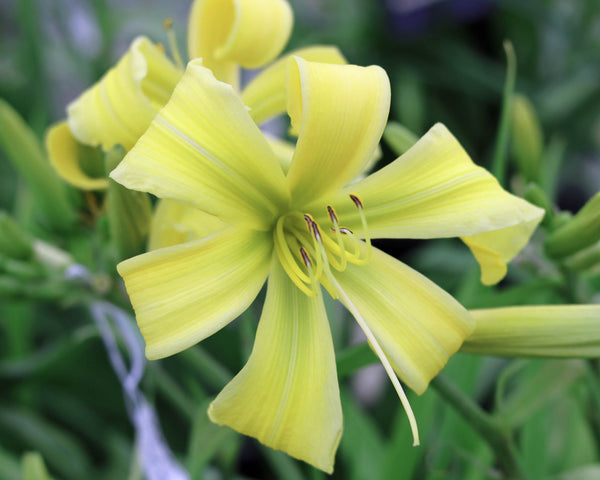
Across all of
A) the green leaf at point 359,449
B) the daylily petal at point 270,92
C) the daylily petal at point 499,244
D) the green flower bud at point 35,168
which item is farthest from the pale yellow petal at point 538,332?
the green flower bud at point 35,168

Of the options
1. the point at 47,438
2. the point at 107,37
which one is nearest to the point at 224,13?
the point at 47,438

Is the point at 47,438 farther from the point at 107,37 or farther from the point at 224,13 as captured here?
the point at 107,37

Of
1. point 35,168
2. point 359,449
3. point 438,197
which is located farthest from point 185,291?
point 359,449

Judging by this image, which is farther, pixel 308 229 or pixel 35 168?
pixel 35 168

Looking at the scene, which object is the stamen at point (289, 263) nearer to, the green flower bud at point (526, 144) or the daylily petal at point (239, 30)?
the daylily petal at point (239, 30)

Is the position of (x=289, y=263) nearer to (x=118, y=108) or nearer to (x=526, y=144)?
(x=118, y=108)

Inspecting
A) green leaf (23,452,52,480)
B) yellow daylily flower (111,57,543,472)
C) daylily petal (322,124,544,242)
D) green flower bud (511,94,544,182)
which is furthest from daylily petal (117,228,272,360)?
green flower bud (511,94,544,182)
